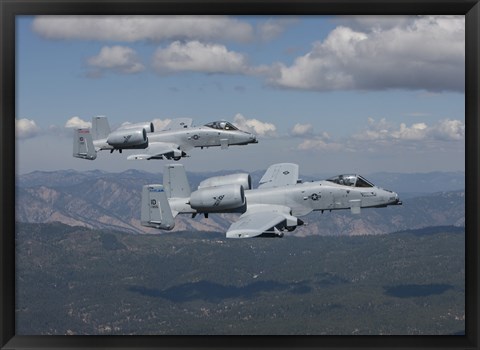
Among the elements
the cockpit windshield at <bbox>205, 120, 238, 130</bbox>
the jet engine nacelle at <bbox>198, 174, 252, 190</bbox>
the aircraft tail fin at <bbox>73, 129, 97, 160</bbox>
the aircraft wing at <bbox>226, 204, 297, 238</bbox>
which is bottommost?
the aircraft wing at <bbox>226, 204, 297, 238</bbox>

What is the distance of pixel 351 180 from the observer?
24.7 m

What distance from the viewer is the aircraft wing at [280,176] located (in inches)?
958

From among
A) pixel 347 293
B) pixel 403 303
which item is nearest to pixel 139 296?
pixel 347 293

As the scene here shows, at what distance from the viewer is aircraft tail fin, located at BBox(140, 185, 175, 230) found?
18156 mm

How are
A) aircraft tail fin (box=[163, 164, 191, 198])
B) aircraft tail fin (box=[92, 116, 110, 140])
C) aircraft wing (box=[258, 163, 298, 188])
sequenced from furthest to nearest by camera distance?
aircraft tail fin (box=[92, 116, 110, 140]) → aircraft wing (box=[258, 163, 298, 188]) → aircraft tail fin (box=[163, 164, 191, 198])

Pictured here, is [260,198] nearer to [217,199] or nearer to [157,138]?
[217,199]

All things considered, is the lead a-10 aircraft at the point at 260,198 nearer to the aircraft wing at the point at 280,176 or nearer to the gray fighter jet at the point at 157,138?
the aircraft wing at the point at 280,176

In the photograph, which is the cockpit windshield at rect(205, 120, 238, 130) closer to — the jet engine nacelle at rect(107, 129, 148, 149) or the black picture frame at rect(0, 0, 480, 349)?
the jet engine nacelle at rect(107, 129, 148, 149)

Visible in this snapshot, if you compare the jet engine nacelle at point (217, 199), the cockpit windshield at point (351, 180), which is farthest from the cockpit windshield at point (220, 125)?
the jet engine nacelle at point (217, 199)

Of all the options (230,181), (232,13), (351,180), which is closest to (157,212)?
(230,181)

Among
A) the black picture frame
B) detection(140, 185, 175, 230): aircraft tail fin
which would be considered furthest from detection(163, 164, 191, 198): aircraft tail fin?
the black picture frame

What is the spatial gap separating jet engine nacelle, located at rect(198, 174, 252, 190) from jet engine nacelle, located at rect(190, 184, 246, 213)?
2.53 feet

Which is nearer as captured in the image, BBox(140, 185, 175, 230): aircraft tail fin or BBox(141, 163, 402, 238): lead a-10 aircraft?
BBox(140, 185, 175, 230): aircraft tail fin

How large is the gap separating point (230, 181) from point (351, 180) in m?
5.36
